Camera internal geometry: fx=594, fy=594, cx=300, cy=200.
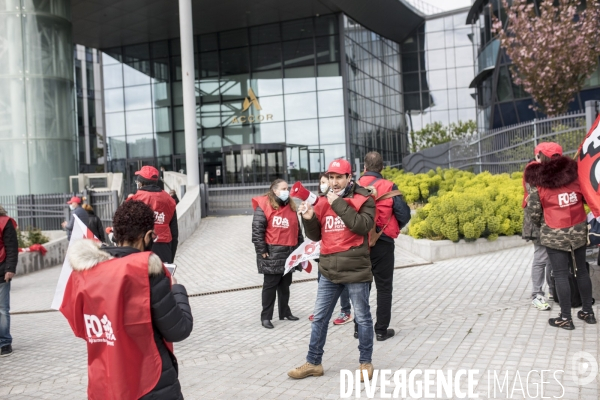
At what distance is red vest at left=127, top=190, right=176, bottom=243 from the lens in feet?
23.4

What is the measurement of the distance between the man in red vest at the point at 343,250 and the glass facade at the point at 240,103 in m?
27.6

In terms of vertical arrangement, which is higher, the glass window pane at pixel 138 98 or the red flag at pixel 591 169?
the glass window pane at pixel 138 98

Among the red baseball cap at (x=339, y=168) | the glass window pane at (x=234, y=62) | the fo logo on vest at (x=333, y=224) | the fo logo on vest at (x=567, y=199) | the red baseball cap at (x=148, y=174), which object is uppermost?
the glass window pane at (x=234, y=62)

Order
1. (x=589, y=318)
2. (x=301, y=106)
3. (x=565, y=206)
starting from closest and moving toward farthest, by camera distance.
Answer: (x=565, y=206), (x=589, y=318), (x=301, y=106)

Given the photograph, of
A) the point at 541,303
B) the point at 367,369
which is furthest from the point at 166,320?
the point at 541,303

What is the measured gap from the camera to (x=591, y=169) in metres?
5.86

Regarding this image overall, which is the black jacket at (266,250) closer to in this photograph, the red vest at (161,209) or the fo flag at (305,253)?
the fo flag at (305,253)

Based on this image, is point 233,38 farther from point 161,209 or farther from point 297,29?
point 161,209

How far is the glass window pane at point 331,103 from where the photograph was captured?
32.2 metres

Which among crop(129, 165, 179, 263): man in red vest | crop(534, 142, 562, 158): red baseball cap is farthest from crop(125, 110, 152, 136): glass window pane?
crop(534, 142, 562, 158): red baseball cap

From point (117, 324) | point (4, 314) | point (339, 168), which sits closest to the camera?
point (117, 324)

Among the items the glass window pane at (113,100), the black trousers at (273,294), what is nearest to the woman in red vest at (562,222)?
the black trousers at (273,294)

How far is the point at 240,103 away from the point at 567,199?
29.5m

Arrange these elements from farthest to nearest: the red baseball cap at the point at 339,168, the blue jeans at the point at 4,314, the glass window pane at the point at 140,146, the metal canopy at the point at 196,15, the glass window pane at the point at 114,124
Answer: the glass window pane at the point at 114,124, the glass window pane at the point at 140,146, the metal canopy at the point at 196,15, the blue jeans at the point at 4,314, the red baseball cap at the point at 339,168
